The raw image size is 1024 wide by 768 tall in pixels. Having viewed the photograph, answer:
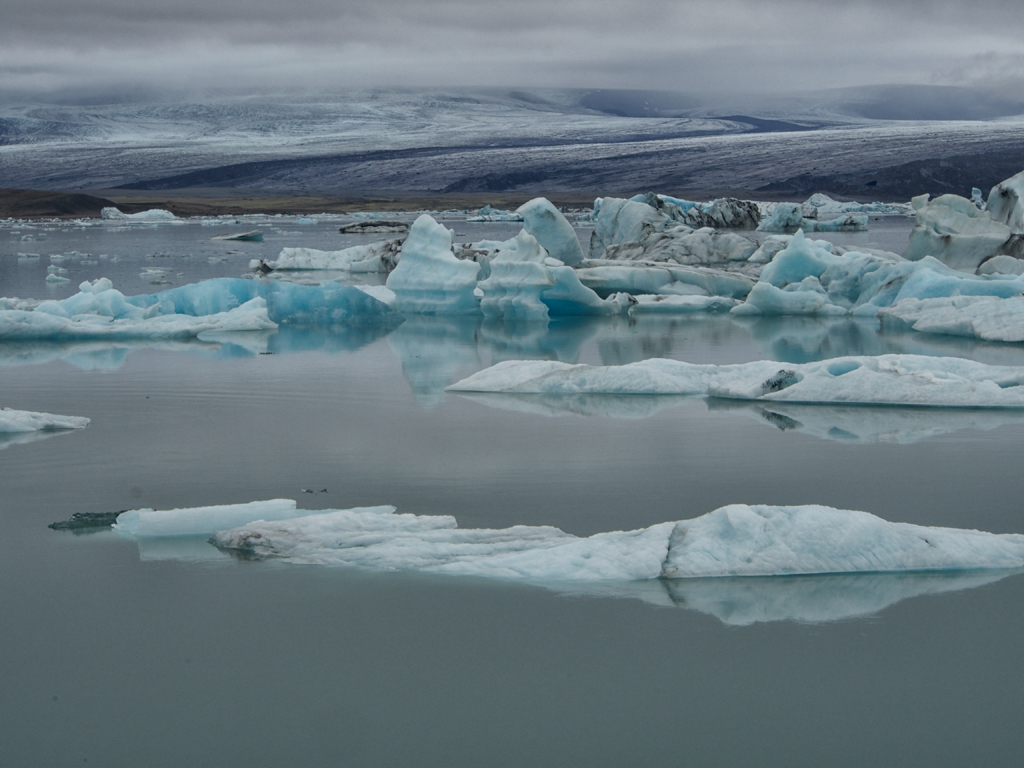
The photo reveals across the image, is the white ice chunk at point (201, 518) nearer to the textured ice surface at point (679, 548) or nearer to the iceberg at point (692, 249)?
the textured ice surface at point (679, 548)

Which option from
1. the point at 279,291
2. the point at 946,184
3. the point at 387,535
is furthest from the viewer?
the point at 946,184

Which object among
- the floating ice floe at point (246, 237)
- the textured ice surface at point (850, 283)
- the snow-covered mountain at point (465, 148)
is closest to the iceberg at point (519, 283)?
the textured ice surface at point (850, 283)

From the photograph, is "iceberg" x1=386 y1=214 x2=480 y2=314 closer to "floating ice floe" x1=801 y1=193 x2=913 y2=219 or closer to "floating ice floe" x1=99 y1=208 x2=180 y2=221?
"floating ice floe" x1=99 y1=208 x2=180 y2=221

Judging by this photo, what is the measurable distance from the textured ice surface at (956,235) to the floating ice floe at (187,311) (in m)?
6.33

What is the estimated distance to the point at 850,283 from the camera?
10.9m

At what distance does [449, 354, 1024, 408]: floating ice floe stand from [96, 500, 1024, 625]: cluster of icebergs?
224 centimetres

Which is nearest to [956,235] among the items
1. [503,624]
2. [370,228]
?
[503,624]

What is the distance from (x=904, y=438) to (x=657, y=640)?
2.57 metres

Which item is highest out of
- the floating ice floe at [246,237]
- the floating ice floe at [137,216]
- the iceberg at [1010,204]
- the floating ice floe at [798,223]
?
the iceberg at [1010,204]

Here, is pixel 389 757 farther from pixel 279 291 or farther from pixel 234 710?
pixel 279 291

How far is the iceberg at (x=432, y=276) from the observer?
1020 cm

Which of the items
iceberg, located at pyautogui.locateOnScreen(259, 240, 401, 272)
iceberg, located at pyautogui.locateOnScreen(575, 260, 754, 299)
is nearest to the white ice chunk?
iceberg, located at pyautogui.locateOnScreen(575, 260, 754, 299)

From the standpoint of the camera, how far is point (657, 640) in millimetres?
2783

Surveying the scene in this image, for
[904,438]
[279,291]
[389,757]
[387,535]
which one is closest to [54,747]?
[389,757]
